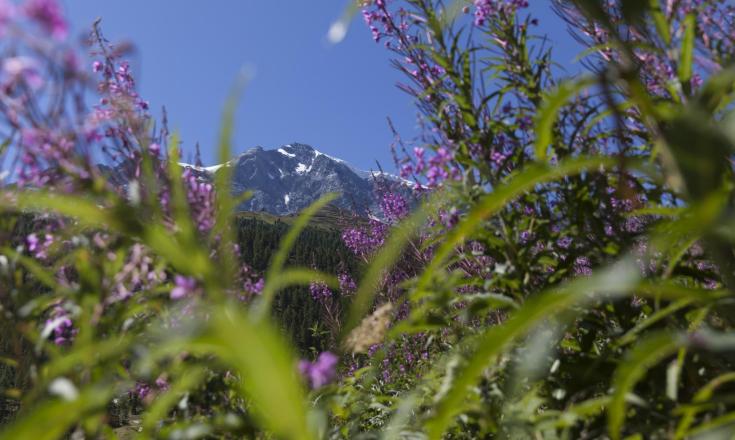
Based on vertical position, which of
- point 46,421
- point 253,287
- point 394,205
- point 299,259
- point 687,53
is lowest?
point 46,421

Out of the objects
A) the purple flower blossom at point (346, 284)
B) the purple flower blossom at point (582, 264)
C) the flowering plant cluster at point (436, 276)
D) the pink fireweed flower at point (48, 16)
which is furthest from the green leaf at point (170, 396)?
the purple flower blossom at point (346, 284)

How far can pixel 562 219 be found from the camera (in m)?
2.26

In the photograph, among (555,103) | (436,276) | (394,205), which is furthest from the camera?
(394,205)

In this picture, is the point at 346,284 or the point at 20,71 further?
the point at 346,284

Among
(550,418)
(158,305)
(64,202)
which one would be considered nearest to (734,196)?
(550,418)

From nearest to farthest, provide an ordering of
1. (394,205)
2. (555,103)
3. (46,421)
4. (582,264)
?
(46,421), (555,103), (582,264), (394,205)

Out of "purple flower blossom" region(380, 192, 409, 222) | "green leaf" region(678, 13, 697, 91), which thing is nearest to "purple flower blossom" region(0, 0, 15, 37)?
"green leaf" region(678, 13, 697, 91)

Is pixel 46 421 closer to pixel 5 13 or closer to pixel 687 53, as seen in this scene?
pixel 5 13

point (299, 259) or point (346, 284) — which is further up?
point (299, 259)

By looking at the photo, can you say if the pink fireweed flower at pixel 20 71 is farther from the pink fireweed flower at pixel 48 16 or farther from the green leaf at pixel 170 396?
the green leaf at pixel 170 396

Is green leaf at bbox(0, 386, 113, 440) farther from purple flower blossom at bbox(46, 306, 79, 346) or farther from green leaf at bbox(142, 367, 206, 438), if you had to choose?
purple flower blossom at bbox(46, 306, 79, 346)

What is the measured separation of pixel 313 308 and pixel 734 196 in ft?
287

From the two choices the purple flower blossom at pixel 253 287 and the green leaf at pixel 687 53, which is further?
the purple flower blossom at pixel 253 287

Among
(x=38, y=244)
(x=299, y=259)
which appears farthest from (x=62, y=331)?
(x=299, y=259)
